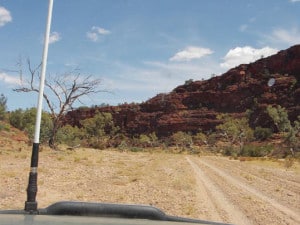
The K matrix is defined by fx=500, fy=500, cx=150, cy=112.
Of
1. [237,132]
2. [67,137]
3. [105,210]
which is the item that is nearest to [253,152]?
[67,137]

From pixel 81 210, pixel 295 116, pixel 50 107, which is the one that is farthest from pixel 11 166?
pixel 295 116

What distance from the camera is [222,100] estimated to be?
371 feet

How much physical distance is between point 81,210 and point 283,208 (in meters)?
→ 10.8

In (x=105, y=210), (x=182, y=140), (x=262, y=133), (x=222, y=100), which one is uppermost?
(x=222, y=100)

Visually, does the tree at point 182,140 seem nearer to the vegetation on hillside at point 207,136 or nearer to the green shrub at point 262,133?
the vegetation on hillside at point 207,136

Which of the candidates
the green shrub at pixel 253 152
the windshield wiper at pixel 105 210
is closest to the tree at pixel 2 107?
the green shrub at pixel 253 152

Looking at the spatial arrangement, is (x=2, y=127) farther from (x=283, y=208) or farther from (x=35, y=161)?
(x=35, y=161)

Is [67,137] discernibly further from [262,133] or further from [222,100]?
[222,100]

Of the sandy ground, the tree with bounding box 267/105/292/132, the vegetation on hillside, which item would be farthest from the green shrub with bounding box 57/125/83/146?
the tree with bounding box 267/105/292/132

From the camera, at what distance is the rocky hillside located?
334ft

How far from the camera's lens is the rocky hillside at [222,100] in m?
102

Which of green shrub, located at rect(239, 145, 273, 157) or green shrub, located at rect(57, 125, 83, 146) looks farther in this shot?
green shrub, located at rect(239, 145, 273, 157)

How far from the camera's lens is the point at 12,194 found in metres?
12.5

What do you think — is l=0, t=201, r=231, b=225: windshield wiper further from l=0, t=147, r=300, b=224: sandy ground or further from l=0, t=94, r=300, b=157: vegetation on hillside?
l=0, t=94, r=300, b=157: vegetation on hillside
